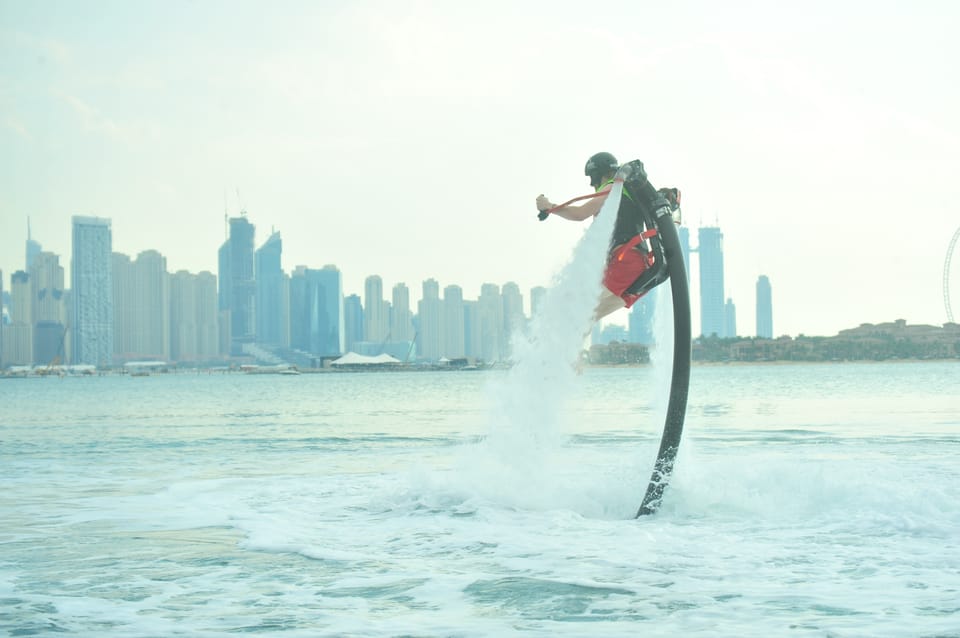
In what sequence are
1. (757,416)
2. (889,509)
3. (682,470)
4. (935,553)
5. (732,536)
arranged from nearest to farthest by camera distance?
(935,553), (732,536), (889,509), (682,470), (757,416)

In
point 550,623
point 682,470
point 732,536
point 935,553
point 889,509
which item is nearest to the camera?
point 550,623

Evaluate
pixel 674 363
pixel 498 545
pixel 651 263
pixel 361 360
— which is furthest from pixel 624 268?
pixel 361 360

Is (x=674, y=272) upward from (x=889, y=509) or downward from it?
upward

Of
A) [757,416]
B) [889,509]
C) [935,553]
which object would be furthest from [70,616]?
[757,416]

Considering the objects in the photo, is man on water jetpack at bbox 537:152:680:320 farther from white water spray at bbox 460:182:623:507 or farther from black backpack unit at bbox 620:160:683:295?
white water spray at bbox 460:182:623:507

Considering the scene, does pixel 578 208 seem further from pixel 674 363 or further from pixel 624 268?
pixel 674 363

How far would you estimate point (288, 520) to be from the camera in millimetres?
8523

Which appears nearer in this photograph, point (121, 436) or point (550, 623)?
point (550, 623)

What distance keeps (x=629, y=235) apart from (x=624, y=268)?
31cm

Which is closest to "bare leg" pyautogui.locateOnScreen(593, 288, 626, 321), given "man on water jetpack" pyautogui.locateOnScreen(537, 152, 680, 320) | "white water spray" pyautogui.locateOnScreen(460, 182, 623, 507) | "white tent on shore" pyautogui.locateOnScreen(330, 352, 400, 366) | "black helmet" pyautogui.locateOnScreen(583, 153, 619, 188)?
"man on water jetpack" pyautogui.locateOnScreen(537, 152, 680, 320)

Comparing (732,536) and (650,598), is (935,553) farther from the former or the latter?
(650,598)

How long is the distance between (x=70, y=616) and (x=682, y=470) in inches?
228

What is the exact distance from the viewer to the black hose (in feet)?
27.4

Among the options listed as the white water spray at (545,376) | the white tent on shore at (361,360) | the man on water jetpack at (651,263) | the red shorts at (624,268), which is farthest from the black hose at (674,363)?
the white tent on shore at (361,360)
